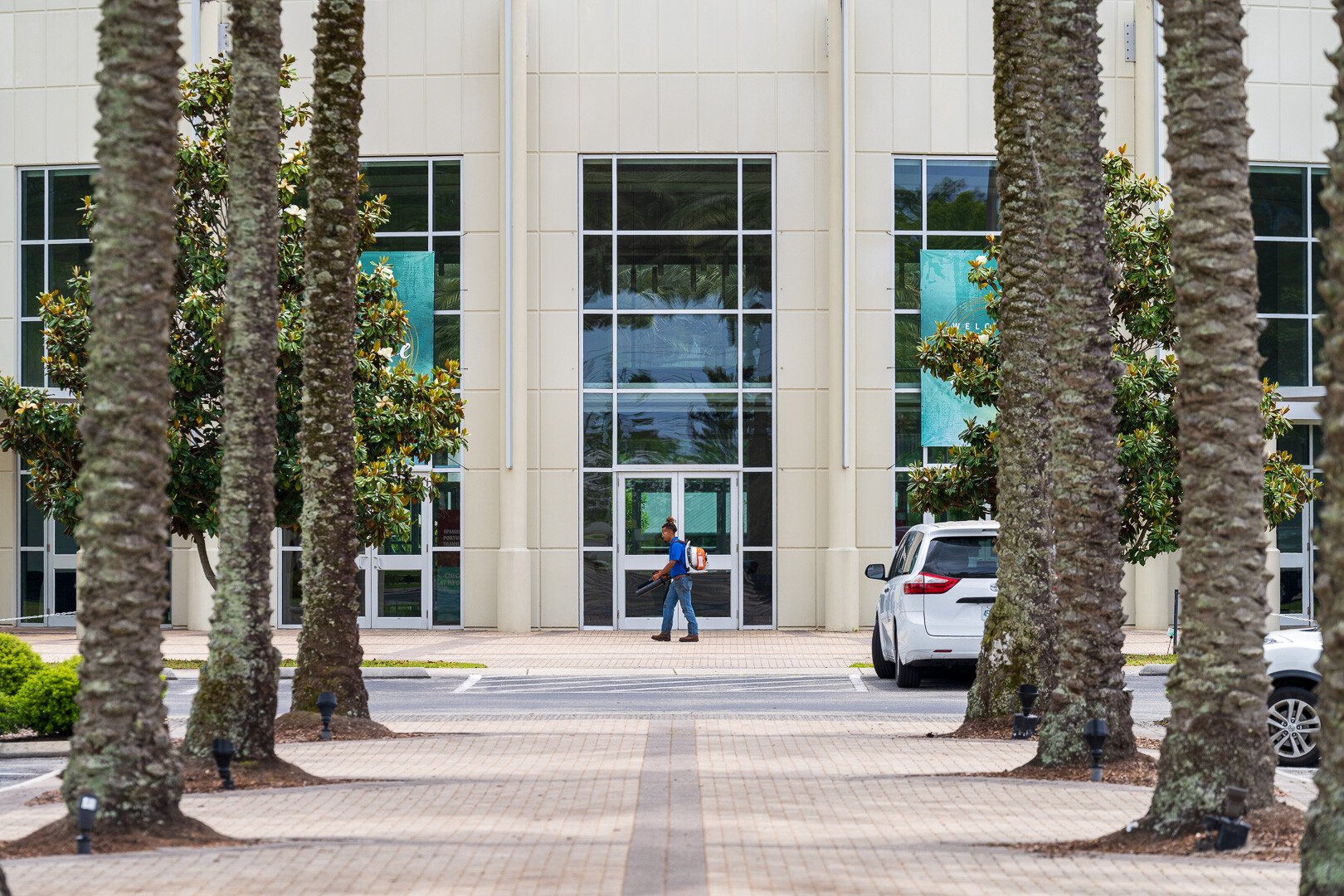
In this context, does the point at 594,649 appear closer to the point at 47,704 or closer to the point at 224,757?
the point at 47,704

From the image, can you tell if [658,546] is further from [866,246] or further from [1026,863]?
[1026,863]

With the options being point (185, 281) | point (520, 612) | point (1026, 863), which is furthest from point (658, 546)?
point (1026, 863)

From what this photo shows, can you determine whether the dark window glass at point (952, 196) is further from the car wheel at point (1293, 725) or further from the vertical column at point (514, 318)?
the car wheel at point (1293, 725)

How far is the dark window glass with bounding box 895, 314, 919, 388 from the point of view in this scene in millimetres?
29656

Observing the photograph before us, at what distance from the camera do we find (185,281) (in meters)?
21.8

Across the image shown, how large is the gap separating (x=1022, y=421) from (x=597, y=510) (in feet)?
56.2

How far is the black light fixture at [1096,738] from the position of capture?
33.7ft

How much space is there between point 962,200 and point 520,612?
10286mm

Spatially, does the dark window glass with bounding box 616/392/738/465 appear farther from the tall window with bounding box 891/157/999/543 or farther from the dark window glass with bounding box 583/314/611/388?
the tall window with bounding box 891/157/999/543

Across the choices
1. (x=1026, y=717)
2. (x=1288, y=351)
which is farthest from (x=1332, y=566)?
(x=1288, y=351)

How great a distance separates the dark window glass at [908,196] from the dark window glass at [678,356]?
132 inches

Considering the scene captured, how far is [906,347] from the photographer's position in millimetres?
29703

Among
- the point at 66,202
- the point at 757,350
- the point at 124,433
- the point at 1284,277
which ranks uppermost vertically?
the point at 66,202

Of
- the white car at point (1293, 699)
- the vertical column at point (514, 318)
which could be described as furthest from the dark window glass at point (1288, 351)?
the white car at point (1293, 699)
